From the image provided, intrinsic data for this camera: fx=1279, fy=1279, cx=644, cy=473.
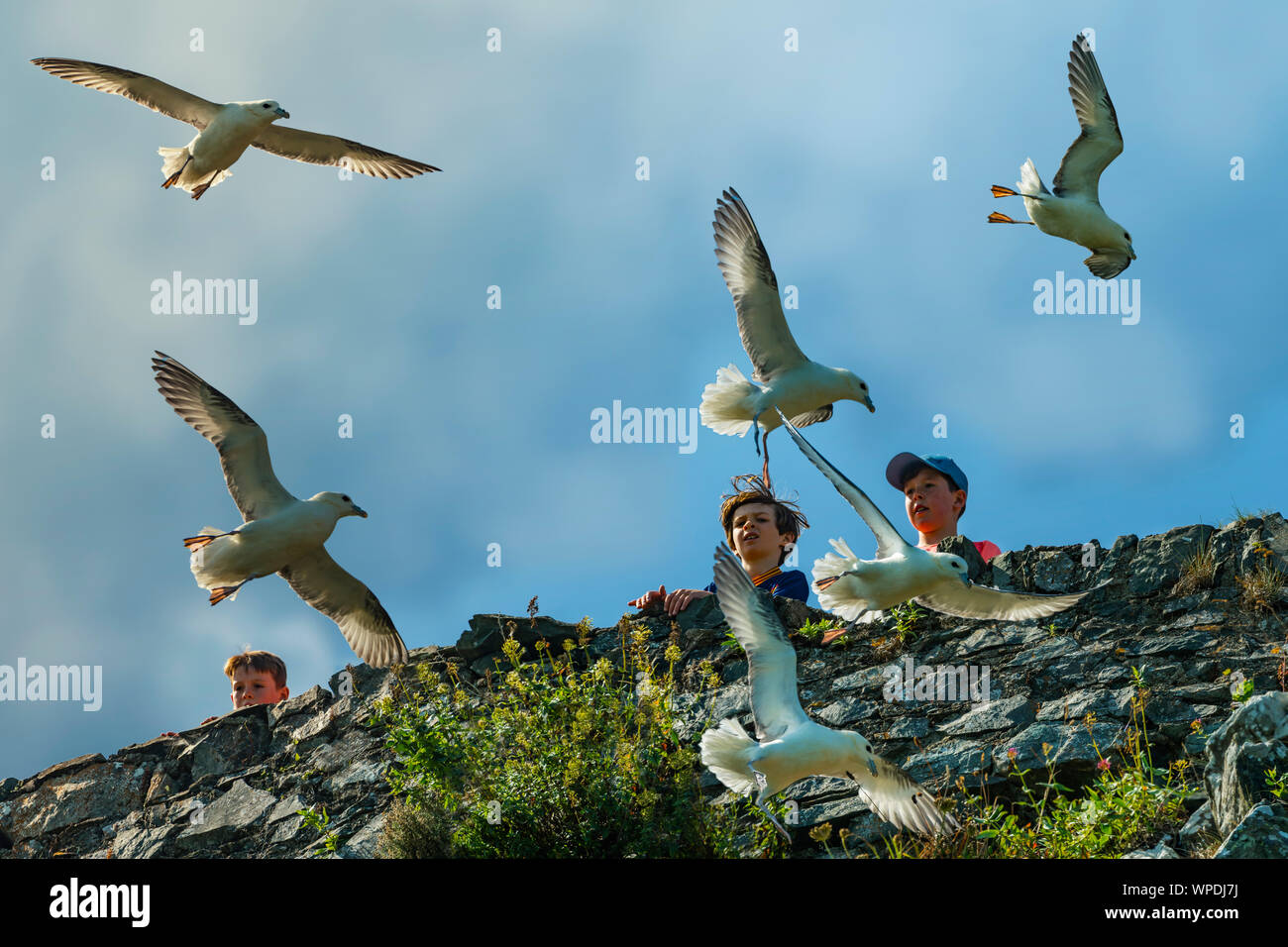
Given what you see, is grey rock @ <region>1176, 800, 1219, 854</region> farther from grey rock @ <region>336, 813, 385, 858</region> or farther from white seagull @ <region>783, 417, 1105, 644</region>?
grey rock @ <region>336, 813, 385, 858</region>

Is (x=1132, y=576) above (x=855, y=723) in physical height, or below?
above

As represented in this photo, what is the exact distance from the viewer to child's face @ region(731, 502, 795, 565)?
864 cm

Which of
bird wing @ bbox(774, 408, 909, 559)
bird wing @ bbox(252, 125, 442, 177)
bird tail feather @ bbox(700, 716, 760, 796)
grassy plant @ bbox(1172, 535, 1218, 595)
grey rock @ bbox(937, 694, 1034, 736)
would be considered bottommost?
bird tail feather @ bbox(700, 716, 760, 796)

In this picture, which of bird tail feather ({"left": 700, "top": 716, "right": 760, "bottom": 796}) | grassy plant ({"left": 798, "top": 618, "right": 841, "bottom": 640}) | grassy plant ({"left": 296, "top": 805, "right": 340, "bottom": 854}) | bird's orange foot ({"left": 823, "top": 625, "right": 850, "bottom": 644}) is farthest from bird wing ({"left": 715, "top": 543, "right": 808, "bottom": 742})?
grassy plant ({"left": 296, "top": 805, "right": 340, "bottom": 854})

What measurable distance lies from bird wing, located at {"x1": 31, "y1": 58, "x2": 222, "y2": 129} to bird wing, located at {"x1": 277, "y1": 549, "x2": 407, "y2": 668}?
12.0ft

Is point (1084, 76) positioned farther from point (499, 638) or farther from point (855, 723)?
point (499, 638)

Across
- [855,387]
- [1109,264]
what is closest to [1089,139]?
[1109,264]

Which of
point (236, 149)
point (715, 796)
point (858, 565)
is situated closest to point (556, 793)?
point (715, 796)

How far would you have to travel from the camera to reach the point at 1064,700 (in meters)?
7.05

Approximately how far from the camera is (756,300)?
927cm

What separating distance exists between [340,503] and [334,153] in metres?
3.64

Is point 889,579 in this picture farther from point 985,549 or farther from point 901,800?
point 985,549
